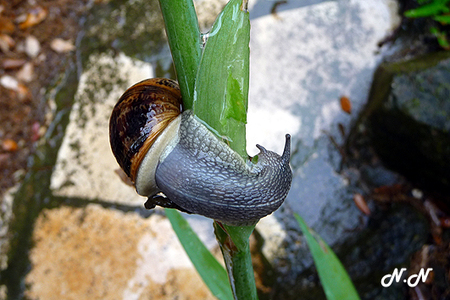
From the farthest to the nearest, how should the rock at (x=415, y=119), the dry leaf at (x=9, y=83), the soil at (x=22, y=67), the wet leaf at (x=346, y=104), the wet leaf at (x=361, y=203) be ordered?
the dry leaf at (x=9, y=83) → the soil at (x=22, y=67) → the wet leaf at (x=346, y=104) → the wet leaf at (x=361, y=203) → the rock at (x=415, y=119)

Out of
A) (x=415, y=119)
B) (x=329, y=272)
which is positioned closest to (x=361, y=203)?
(x=415, y=119)

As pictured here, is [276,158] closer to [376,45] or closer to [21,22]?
[376,45]

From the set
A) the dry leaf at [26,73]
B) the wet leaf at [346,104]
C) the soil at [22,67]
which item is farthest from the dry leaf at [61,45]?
A: the wet leaf at [346,104]

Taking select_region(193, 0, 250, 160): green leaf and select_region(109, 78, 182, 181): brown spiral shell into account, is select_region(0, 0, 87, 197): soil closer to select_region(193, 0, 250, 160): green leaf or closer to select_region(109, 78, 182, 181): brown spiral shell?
select_region(109, 78, 182, 181): brown spiral shell

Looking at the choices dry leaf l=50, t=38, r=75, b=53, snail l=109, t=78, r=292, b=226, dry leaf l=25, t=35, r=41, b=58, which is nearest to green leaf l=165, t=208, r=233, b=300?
snail l=109, t=78, r=292, b=226

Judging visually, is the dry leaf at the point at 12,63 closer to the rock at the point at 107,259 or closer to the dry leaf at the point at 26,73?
the dry leaf at the point at 26,73

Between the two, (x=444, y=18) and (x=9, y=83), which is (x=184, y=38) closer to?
(x=444, y=18)
